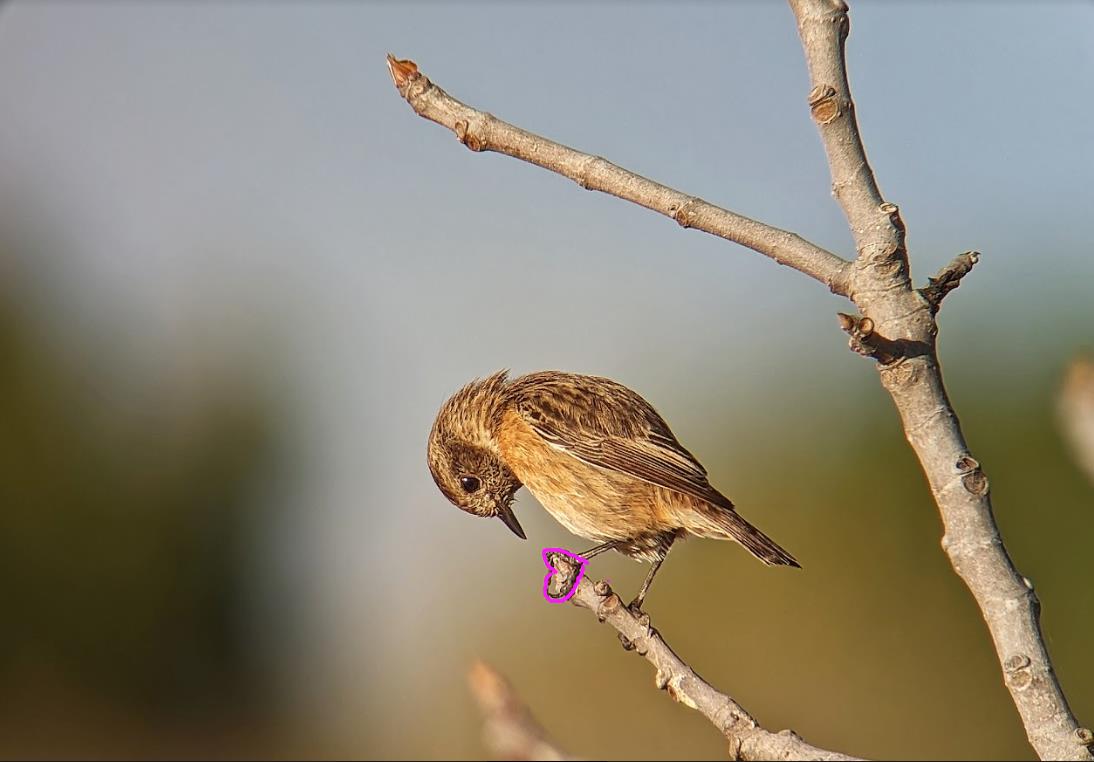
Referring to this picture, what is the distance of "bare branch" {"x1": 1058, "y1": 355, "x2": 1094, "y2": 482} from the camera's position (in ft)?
4.46

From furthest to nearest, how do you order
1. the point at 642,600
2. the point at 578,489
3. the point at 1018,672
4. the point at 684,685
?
the point at 578,489 < the point at 642,600 < the point at 684,685 < the point at 1018,672

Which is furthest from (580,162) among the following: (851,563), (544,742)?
(851,563)

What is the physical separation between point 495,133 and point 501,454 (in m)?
1.01

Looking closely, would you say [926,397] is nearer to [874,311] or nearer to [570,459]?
[874,311]

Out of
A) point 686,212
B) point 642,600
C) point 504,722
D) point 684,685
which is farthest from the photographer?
point 642,600

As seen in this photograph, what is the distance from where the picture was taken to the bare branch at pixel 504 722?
1083mm

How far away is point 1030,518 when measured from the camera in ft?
14.8

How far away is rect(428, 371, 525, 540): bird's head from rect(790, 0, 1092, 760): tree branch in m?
1.07

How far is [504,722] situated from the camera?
1.10 metres

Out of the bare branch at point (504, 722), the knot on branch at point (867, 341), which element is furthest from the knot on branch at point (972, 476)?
the bare branch at point (504, 722)

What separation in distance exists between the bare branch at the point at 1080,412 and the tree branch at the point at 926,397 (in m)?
0.22

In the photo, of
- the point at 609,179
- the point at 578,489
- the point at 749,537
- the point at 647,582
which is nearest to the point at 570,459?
the point at 578,489

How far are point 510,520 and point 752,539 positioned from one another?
19.4 inches

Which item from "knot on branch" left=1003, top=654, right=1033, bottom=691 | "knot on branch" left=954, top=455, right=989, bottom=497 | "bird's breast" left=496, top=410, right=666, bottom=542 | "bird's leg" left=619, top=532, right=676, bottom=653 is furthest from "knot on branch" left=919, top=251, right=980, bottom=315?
"bird's breast" left=496, top=410, right=666, bottom=542
